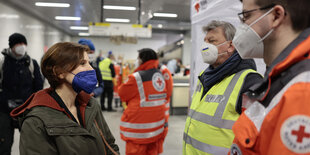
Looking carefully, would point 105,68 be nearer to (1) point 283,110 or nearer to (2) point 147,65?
(2) point 147,65

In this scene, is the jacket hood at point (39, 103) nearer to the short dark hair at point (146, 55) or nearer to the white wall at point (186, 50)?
the short dark hair at point (146, 55)

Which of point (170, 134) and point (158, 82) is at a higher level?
point (158, 82)

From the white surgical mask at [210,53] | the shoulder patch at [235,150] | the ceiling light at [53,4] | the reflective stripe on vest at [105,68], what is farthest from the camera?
the ceiling light at [53,4]

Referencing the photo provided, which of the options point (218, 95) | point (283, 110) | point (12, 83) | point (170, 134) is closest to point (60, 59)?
point (218, 95)

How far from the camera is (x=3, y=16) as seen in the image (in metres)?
7.86

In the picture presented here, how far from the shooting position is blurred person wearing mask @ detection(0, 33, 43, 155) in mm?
2652

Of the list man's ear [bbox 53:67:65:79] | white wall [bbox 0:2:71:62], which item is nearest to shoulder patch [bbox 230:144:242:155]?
man's ear [bbox 53:67:65:79]

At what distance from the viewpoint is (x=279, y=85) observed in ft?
2.47

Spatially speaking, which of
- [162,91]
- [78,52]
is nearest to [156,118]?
[162,91]

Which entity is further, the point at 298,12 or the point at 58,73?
the point at 58,73

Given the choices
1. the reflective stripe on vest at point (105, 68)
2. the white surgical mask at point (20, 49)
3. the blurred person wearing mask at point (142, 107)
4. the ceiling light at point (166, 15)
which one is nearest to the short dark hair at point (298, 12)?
the blurred person wearing mask at point (142, 107)

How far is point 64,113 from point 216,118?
0.92 m

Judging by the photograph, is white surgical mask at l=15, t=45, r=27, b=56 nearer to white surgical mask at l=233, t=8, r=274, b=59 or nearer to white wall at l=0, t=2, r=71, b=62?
white surgical mask at l=233, t=8, r=274, b=59

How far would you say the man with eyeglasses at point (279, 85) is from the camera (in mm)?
652
